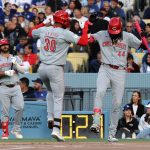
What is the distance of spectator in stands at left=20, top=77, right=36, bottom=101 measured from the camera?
2070cm

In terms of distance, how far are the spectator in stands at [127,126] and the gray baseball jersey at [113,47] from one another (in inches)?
155

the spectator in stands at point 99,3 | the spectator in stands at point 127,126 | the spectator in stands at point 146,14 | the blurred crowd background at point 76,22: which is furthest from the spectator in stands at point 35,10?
the spectator in stands at point 127,126

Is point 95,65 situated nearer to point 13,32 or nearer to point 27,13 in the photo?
point 13,32

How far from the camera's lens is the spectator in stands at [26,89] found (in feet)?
67.9

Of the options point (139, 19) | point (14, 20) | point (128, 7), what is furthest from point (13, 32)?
point (128, 7)

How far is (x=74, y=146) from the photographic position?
1421 cm

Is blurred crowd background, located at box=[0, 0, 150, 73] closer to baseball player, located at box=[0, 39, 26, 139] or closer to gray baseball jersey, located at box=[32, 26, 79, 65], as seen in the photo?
baseball player, located at box=[0, 39, 26, 139]

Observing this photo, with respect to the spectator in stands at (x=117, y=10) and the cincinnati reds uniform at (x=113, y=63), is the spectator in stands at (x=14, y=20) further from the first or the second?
the cincinnati reds uniform at (x=113, y=63)

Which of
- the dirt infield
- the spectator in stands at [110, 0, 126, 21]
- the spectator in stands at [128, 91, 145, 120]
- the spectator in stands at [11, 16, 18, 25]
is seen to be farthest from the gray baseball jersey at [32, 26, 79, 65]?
the spectator in stands at [110, 0, 126, 21]

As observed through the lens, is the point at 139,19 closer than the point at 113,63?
No

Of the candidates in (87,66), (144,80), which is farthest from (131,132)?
(87,66)

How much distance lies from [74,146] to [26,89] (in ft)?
22.3

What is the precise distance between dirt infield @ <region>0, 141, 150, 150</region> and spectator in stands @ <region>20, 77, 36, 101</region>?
577 cm

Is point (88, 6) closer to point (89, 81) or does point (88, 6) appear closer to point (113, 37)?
point (89, 81)
